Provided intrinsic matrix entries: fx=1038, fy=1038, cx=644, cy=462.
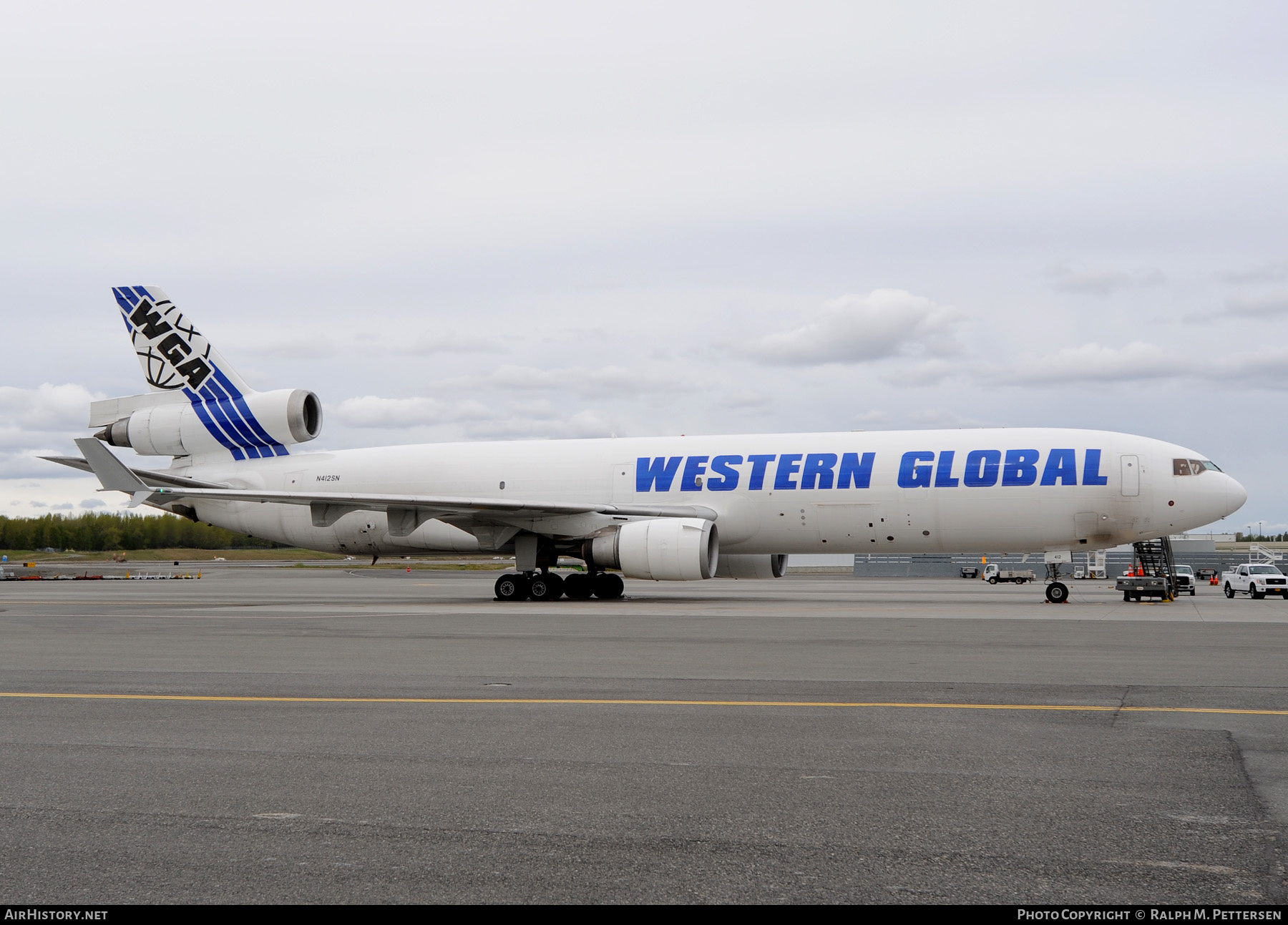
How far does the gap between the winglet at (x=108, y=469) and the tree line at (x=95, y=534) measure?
330 feet

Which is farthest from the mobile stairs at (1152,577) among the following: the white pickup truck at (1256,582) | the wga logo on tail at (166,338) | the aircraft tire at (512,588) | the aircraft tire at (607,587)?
the wga logo on tail at (166,338)

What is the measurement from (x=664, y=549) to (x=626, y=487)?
11.9 feet

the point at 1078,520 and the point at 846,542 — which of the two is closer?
the point at 1078,520

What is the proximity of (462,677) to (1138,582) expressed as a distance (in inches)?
835

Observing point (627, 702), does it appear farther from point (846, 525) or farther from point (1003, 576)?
point (1003, 576)

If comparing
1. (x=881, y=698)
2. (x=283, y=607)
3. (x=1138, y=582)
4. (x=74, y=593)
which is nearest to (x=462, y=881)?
(x=881, y=698)

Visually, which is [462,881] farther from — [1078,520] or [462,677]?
[1078,520]

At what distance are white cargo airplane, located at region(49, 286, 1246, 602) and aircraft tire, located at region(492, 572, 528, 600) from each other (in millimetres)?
60

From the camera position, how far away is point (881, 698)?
8.78 metres

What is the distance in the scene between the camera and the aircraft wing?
24312mm

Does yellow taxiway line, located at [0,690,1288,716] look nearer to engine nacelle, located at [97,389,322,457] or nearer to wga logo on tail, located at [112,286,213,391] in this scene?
engine nacelle, located at [97,389,322,457]

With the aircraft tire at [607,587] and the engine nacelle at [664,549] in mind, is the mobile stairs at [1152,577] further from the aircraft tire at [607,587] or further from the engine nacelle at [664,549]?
the aircraft tire at [607,587]

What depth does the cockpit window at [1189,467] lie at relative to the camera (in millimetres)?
23547
